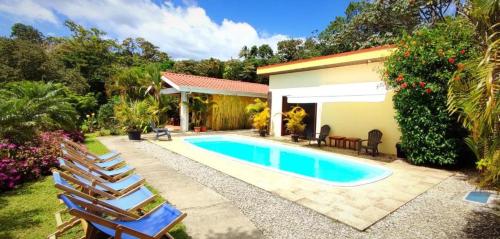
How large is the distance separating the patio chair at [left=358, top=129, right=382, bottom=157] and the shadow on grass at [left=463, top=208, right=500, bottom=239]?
26.9ft

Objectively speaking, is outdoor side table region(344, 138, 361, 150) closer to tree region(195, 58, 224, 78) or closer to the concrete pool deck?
the concrete pool deck

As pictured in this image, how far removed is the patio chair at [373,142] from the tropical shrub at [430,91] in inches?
104

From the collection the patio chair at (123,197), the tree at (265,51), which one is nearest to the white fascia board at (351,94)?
the patio chair at (123,197)

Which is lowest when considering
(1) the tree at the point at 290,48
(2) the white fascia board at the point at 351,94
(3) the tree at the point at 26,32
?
(2) the white fascia board at the point at 351,94

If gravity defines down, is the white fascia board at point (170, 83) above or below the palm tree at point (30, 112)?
above

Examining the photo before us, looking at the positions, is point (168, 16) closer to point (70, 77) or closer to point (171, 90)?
point (171, 90)

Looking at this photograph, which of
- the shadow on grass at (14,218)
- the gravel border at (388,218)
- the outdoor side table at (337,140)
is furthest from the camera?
the outdoor side table at (337,140)

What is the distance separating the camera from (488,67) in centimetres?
368

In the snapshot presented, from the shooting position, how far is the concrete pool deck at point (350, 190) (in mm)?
6524

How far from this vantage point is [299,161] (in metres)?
14.9

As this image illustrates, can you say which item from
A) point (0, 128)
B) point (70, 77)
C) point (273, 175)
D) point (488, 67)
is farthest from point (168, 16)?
point (488, 67)

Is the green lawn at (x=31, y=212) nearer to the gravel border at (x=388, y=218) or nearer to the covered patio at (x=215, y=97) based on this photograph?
the gravel border at (x=388, y=218)

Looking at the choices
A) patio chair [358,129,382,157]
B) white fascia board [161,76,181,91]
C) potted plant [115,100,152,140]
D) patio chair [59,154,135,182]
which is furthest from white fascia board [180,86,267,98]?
patio chair [59,154,135,182]

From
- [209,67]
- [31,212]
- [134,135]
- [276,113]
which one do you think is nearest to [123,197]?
[31,212]
